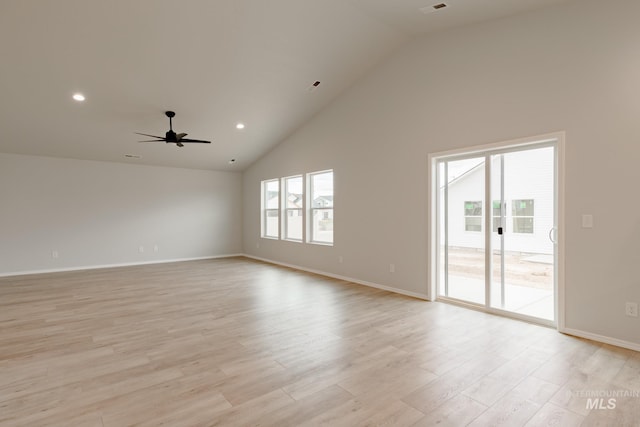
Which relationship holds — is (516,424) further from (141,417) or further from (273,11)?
(273,11)

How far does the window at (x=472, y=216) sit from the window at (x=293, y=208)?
3.89 meters

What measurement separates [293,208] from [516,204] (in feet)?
16.2

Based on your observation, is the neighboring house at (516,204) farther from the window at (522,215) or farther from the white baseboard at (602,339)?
the white baseboard at (602,339)

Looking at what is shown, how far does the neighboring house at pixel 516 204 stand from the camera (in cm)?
367

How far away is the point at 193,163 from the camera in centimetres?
828

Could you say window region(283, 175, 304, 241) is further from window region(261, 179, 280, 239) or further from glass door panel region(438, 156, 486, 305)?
glass door panel region(438, 156, 486, 305)

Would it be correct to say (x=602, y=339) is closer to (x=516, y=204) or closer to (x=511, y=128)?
(x=516, y=204)

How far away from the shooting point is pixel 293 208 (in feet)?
25.8

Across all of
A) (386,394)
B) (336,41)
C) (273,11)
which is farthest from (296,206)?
(386,394)

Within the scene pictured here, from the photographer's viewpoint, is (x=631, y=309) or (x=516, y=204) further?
(x=516, y=204)

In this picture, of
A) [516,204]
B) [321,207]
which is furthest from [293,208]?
A: [516,204]

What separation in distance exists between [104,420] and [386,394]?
70.2 inches

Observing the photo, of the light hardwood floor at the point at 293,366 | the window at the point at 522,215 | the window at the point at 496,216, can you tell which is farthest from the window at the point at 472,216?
the light hardwood floor at the point at 293,366

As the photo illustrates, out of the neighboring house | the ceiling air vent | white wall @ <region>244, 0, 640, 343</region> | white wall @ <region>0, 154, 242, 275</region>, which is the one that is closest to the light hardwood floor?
white wall @ <region>244, 0, 640, 343</region>
